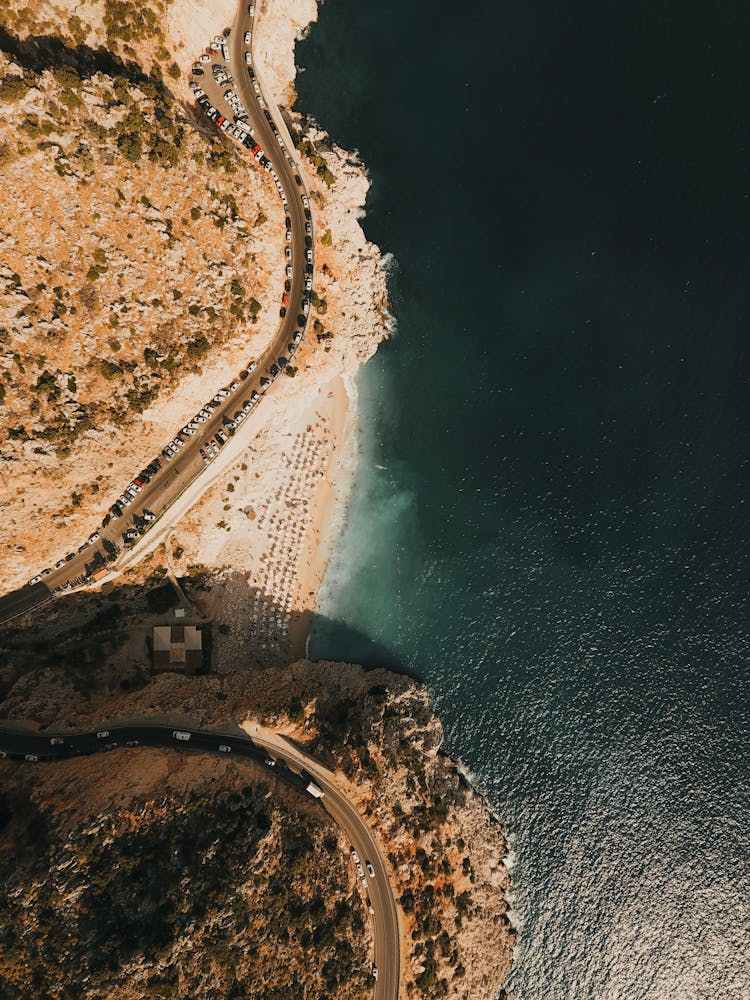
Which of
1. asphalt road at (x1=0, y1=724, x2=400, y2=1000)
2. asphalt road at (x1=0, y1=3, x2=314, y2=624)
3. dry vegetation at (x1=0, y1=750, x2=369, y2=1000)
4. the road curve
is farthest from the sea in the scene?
dry vegetation at (x1=0, y1=750, x2=369, y2=1000)

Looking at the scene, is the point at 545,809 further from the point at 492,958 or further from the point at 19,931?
the point at 19,931

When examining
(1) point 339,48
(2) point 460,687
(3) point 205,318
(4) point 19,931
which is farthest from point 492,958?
(1) point 339,48

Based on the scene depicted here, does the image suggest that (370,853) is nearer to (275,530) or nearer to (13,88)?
(275,530)

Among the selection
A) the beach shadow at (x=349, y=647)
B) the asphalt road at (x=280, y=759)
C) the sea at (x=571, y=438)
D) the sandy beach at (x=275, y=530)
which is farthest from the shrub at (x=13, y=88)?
the beach shadow at (x=349, y=647)

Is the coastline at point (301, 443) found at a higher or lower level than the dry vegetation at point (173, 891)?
higher

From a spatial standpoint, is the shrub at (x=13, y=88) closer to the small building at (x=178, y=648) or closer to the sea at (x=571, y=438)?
the sea at (x=571, y=438)
